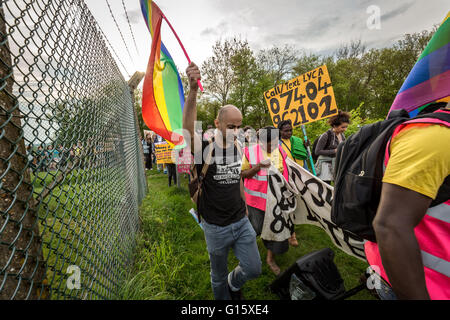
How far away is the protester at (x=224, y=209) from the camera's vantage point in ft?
6.92

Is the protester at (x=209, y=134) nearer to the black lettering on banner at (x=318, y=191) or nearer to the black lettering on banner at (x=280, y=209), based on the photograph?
the black lettering on banner at (x=280, y=209)

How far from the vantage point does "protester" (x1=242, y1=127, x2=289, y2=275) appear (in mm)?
3064

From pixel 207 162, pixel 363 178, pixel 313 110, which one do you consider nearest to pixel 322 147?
pixel 313 110

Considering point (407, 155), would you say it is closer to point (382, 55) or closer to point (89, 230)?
point (89, 230)

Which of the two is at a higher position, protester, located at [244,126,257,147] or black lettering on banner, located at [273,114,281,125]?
black lettering on banner, located at [273,114,281,125]

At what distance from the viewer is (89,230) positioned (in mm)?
1627

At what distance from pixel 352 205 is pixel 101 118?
2.29m

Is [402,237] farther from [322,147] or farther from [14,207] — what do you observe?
[322,147]

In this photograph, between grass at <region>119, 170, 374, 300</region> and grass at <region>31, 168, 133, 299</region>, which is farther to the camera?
grass at <region>119, 170, 374, 300</region>

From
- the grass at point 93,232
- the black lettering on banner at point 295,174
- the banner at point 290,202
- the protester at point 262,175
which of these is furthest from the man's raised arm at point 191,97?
the black lettering on banner at point 295,174

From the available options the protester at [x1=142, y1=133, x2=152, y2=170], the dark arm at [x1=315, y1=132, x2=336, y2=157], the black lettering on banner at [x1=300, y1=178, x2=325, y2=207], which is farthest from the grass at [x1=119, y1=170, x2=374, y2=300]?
the protester at [x1=142, y1=133, x2=152, y2=170]

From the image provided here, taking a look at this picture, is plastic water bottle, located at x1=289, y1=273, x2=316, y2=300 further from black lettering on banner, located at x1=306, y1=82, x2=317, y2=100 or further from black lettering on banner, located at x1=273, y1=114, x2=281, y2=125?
black lettering on banner, located at x1=306, y1=82, x2=317, y2=100

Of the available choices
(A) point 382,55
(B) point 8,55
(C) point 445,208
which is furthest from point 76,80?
(A) point 382,55

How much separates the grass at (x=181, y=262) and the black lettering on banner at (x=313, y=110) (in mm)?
2401
